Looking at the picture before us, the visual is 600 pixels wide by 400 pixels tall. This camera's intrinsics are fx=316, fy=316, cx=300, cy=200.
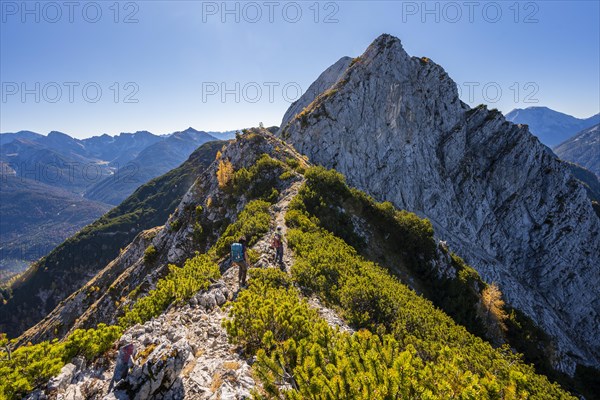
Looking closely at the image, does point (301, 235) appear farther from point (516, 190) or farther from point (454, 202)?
point (516, 190)

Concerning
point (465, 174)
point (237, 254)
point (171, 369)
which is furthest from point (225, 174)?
point (465, 174)

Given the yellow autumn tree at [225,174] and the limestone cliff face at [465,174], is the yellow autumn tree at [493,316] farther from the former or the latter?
the limestone cliff face at [465,174]

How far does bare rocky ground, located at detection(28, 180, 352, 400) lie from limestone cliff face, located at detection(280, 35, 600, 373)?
172 ft

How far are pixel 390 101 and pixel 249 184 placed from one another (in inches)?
1941

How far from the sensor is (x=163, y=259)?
36500 mm

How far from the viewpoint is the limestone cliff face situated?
65625 mm

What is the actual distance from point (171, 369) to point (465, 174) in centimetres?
8253

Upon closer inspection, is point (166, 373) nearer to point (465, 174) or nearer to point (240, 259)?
point (240, 259)

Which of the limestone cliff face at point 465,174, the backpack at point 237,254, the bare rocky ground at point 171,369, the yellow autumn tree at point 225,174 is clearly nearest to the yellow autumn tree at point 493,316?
the backpack at point 237,254

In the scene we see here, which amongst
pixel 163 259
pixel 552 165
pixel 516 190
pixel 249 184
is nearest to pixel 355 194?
pixel 249 184

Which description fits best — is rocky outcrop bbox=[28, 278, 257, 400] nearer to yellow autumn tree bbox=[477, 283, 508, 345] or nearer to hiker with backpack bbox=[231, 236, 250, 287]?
hiker with backpack bbox=[231, 236, 250, 287]

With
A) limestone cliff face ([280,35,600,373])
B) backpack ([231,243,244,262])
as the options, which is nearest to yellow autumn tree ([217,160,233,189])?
limestone cliff face ([280,35,600,373])

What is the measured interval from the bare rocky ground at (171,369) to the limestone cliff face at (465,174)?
52540 mm

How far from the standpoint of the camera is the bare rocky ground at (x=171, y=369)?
764 cm
